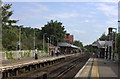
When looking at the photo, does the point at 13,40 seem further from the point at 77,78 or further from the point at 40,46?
the point at 77,78

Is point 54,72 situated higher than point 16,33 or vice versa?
point 16,33

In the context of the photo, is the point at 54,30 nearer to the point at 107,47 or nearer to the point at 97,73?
the point at 107,47

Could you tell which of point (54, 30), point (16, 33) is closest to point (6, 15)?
point (16, 33)

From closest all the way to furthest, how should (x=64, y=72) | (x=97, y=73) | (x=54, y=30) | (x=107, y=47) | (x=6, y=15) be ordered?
(x=97, y=73), (x=64, y=72), (x=6, y=15), (x=107, y=47), (x=54, y=30)

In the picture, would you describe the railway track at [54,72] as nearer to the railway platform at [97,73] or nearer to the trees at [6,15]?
the railway platform at [97,73]

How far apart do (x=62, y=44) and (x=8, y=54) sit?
52939mm

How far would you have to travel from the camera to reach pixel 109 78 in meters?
15.8

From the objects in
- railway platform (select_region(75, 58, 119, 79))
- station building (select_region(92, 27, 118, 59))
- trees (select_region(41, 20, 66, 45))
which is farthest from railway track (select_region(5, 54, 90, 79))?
trees (select_region(41, 20, 66, 45))

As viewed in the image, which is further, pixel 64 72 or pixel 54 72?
pixel 54 72

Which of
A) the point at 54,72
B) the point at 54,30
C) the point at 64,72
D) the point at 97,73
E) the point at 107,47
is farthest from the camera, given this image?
the point at 54,30

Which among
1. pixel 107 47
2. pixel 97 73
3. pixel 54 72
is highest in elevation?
pixel 107 47

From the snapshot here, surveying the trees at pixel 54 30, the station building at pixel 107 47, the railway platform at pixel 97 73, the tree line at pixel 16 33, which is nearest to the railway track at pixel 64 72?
the railway platform at pixel 97 73

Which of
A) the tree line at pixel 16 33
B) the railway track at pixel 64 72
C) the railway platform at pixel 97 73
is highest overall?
the tree line at pixel 16 33

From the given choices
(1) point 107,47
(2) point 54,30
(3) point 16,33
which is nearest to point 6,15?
(3) point 16,33
